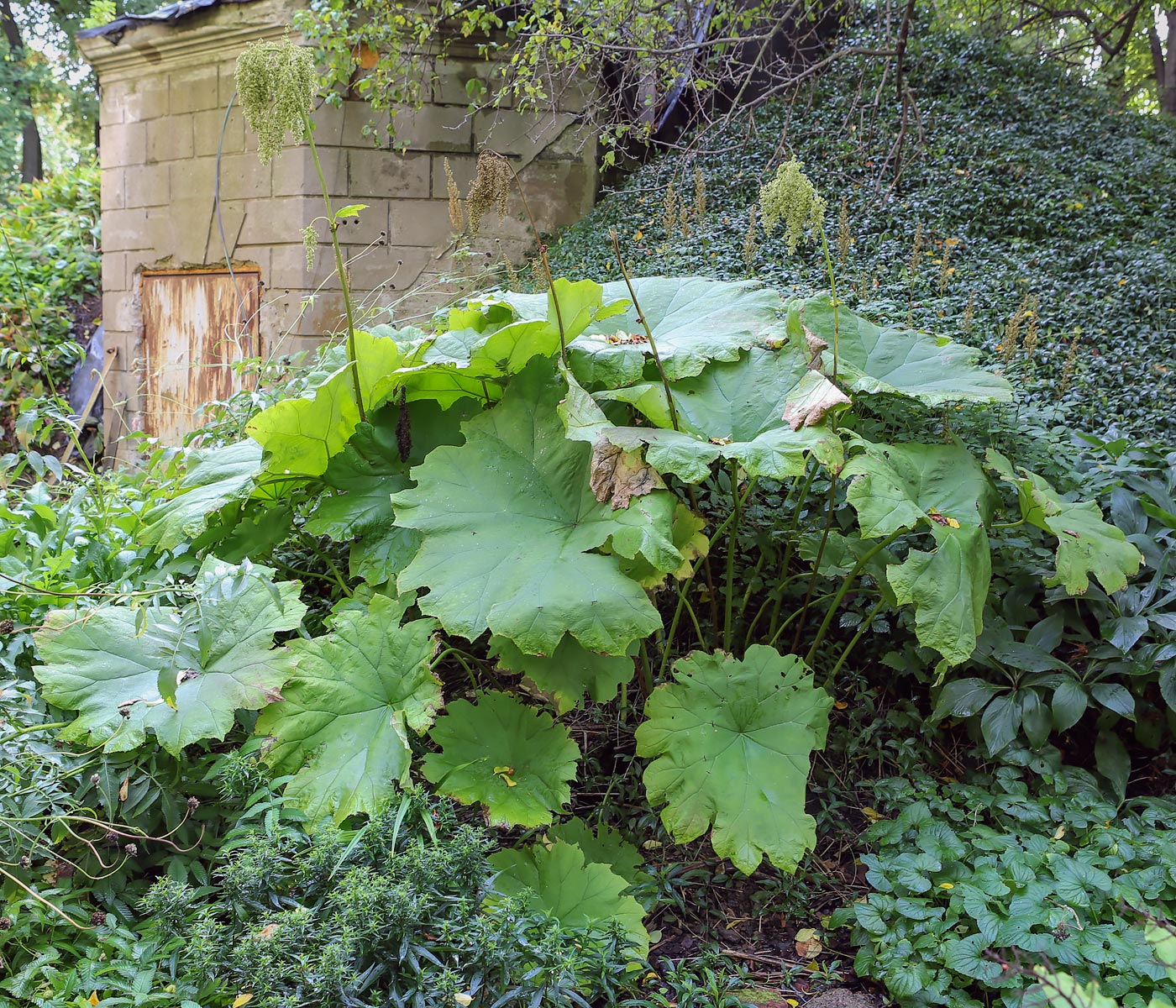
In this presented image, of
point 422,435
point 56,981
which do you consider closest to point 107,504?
point 422,435

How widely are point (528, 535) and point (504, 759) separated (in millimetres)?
530

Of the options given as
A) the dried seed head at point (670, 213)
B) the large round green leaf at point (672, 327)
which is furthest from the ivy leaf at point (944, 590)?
the dried seed head at point (670, 213)

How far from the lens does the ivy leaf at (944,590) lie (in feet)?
6.25

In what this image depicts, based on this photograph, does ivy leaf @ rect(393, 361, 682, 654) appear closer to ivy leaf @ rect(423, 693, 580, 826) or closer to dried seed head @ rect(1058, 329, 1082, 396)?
ivy leaf @ rect(423, 693, 580, 826)

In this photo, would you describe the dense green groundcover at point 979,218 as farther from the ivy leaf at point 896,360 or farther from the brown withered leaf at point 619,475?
the brown withered leaf at point 619,475

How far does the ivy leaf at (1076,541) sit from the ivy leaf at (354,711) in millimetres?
1530

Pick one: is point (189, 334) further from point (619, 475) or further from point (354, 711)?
point (619, 475)

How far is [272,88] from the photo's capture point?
1.86m

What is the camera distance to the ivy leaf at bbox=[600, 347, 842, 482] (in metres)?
1.83

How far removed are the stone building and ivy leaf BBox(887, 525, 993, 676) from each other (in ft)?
14.6

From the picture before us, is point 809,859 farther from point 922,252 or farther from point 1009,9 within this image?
point 1009,9

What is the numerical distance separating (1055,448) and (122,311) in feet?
22.8

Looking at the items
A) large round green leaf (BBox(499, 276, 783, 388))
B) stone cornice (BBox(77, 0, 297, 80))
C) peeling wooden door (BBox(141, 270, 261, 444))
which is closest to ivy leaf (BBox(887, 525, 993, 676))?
large round green leaf (BBox(499, 276, 783, 388))

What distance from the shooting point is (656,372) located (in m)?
2.29
